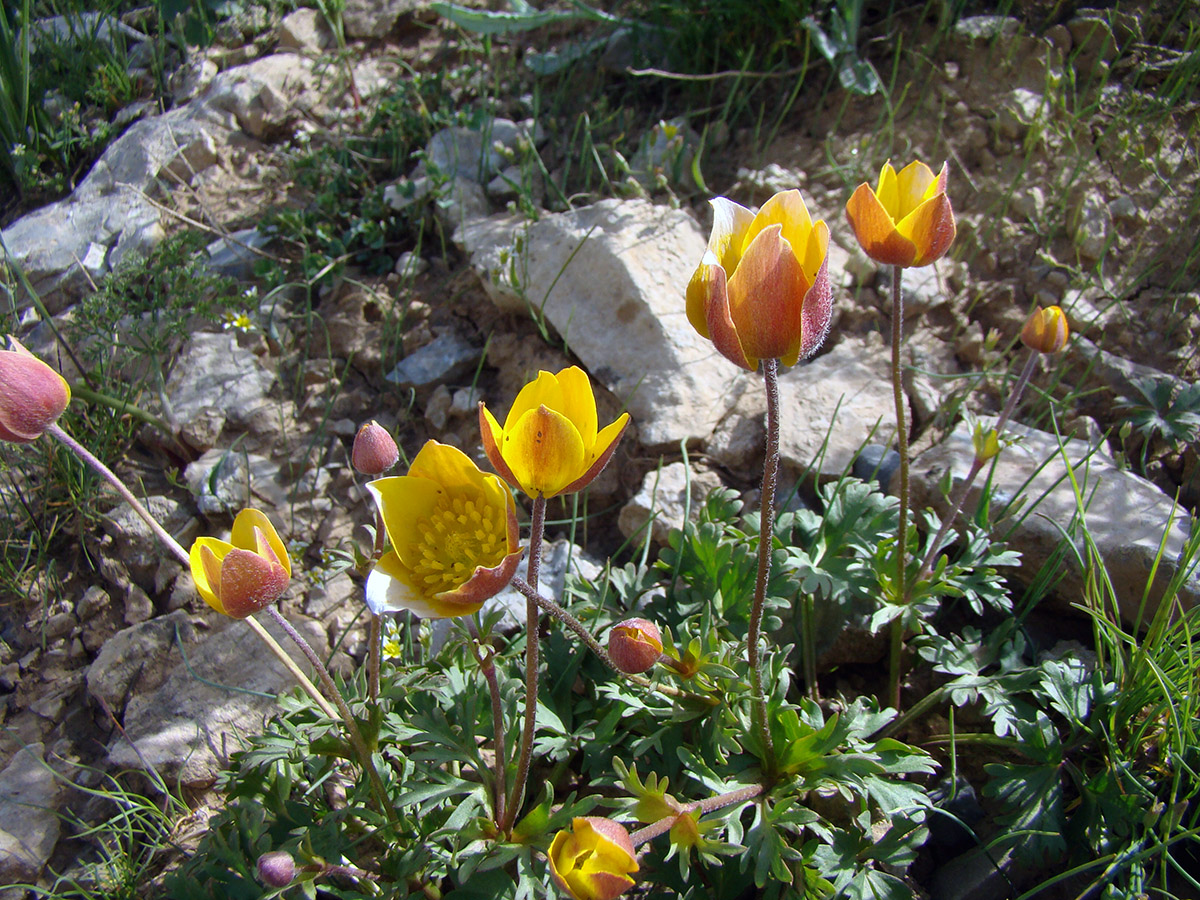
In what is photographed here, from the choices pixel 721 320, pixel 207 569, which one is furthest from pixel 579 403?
pixel 207 569

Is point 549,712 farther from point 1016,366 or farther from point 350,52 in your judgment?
point 350,52

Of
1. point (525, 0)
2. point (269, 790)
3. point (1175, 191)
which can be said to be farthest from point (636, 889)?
point (525, 0)

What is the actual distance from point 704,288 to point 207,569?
47.8 inches

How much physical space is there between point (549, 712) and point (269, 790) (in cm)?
75

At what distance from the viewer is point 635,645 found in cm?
170

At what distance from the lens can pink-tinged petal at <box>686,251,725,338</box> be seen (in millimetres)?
1533

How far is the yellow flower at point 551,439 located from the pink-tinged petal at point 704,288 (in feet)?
0.89

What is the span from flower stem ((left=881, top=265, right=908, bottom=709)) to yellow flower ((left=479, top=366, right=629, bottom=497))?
0.91 m

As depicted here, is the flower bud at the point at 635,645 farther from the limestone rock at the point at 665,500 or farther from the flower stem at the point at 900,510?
the limestone rock at the point at 665,500

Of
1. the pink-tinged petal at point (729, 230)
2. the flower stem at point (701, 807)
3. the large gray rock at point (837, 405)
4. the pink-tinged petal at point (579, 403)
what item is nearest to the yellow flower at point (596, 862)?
the flower stem at point (701, 807)

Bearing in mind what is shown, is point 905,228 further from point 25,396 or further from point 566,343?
point 25,396

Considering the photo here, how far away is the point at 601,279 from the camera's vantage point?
11.0 ft

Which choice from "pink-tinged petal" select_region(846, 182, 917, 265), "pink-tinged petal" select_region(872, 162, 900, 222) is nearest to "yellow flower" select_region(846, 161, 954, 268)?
"pink-tinged petal" select_region(846, 182, 917, 265)

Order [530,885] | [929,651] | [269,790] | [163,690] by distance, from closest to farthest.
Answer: [530,885] < [269,790] < [929,651] < [163,690]
